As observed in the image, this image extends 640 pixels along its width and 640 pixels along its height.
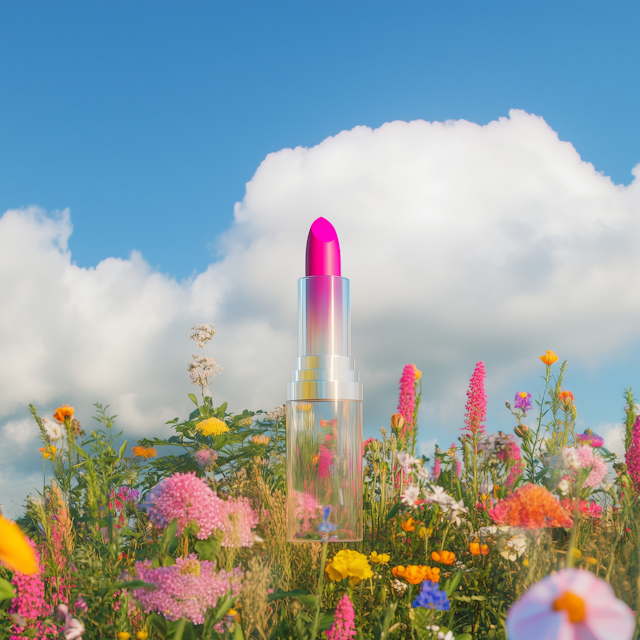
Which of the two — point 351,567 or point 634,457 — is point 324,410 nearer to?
point 351,567

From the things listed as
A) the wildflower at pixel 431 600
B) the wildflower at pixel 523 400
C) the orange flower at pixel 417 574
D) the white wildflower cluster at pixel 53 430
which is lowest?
the wildflower at pixel 431 600

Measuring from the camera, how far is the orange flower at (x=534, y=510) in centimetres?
183

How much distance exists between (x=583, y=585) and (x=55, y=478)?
266 cm

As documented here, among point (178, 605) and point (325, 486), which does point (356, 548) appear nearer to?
point (325, 486)

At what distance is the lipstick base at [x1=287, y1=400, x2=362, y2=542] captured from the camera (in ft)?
A: 7.23

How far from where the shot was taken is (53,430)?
2594mm

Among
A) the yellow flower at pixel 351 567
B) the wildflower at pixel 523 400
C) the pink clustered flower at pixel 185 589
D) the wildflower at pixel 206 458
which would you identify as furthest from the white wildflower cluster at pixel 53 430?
the wildflower at pixel 523 400

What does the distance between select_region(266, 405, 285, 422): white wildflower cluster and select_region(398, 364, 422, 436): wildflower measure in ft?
2.95

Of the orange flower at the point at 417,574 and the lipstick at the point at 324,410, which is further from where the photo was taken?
the lipstick at the point at 324,410

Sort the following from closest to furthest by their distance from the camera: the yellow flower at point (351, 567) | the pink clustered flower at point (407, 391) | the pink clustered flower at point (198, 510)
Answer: the yellow flower at point (351, 567) → the pink clustered flower at point (198, 510) → the pink clustered flower at point (407, 391)

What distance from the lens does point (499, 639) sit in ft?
5.91

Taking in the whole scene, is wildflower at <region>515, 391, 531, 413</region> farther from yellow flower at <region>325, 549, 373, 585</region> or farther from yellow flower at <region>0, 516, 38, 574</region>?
yellow flower at <region>0, 516, 38, 574</region>

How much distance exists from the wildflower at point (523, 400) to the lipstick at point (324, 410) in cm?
182

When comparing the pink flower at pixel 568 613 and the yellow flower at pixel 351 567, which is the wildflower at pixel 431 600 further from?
the pink flower at pixel 568 613
